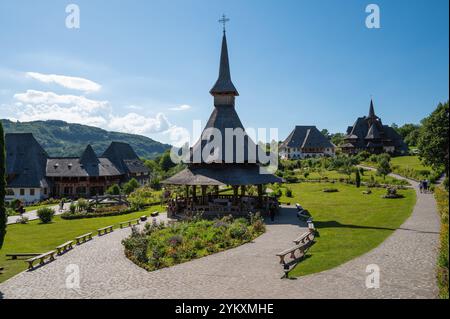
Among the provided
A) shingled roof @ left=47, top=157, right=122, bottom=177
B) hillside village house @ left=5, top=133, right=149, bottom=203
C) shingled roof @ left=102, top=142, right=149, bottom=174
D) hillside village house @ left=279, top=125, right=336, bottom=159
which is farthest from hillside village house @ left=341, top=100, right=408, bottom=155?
shingled roof @ left=47, top=157, right=122, bottom=177

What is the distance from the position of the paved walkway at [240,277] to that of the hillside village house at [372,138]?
3144 inches

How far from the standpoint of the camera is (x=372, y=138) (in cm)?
9406

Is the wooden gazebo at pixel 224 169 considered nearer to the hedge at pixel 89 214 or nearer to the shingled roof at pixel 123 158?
the hedge at pixel 89 214

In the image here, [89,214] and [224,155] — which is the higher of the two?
[224,155]

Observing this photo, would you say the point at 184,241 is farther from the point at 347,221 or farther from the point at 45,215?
the point at 45,215

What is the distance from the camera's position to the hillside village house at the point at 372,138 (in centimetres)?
9481

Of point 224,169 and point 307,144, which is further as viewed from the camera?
point 307,144

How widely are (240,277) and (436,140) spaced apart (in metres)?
15.7

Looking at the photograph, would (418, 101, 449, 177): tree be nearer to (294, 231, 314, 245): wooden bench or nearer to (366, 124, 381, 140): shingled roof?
(294, 231, 314, 245): wooden bench

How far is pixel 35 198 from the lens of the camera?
189ft

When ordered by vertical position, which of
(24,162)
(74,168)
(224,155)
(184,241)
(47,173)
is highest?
(224,155)

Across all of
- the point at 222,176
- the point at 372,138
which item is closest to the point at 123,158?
the point at 222,176
